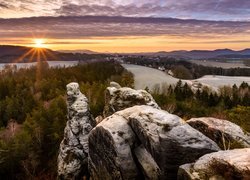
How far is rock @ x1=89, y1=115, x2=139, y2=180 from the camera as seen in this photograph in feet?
62.5

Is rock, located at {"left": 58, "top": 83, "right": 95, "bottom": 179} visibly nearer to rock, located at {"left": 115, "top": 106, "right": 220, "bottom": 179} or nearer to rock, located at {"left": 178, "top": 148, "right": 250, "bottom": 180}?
rock, located at {"left": 115, "top": 106, "right": 220, "bottom": 179}

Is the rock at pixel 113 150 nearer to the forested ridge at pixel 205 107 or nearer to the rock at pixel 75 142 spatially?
the rock at pixel 75 142

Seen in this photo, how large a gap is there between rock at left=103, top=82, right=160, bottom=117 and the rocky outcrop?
716 cm

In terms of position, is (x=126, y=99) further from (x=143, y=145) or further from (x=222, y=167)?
(x=222, y=167)

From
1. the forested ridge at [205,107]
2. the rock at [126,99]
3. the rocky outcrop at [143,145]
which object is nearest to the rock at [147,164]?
the rocky outcrop at [143,145]

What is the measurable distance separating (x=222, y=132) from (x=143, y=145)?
4596mm

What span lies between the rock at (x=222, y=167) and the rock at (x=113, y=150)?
459cm

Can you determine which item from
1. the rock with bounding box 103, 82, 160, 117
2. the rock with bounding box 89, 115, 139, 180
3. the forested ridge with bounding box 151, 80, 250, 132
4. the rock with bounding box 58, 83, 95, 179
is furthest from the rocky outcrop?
the forested ridge with bounding box 151, 80, 250, 132

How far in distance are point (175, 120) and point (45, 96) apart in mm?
82689

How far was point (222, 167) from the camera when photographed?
13.3 m

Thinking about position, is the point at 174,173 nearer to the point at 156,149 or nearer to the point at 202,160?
the point at 156,149

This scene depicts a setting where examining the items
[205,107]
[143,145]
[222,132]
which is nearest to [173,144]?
[143,145]

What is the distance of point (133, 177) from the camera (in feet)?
62.6

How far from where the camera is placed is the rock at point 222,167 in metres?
12.6
